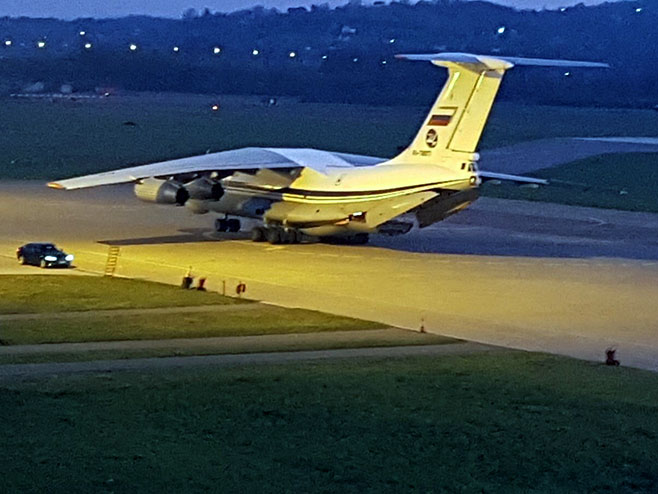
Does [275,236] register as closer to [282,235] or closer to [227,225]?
[282,235]

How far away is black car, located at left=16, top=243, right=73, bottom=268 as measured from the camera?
40938 mm

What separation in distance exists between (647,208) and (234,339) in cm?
3489

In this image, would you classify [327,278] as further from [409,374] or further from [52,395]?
[52,395]

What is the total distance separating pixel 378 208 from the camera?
45094mm

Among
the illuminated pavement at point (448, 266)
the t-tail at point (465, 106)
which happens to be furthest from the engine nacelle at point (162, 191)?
the t-tail at point (465, 106)

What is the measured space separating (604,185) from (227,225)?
93.4 ft

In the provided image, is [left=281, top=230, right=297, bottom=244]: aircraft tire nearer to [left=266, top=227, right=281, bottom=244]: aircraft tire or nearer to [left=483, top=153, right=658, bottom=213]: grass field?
[left=266, top=227, right=281, bottom=244]: aircraft tire

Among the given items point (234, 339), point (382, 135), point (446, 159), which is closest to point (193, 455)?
point (234, 339)

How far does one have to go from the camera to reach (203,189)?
47.4 m

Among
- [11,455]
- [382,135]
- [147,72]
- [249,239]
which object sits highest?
[147,72]

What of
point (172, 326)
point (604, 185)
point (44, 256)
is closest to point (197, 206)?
point (44, 256)

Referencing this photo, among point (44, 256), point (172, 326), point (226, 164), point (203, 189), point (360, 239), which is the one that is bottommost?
point (172, 326)

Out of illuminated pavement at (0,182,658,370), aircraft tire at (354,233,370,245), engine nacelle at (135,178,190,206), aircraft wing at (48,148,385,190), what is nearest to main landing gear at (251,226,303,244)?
illuminated pavement at (0,182,658,370)

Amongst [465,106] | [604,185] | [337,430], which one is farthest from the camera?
[604,185]
